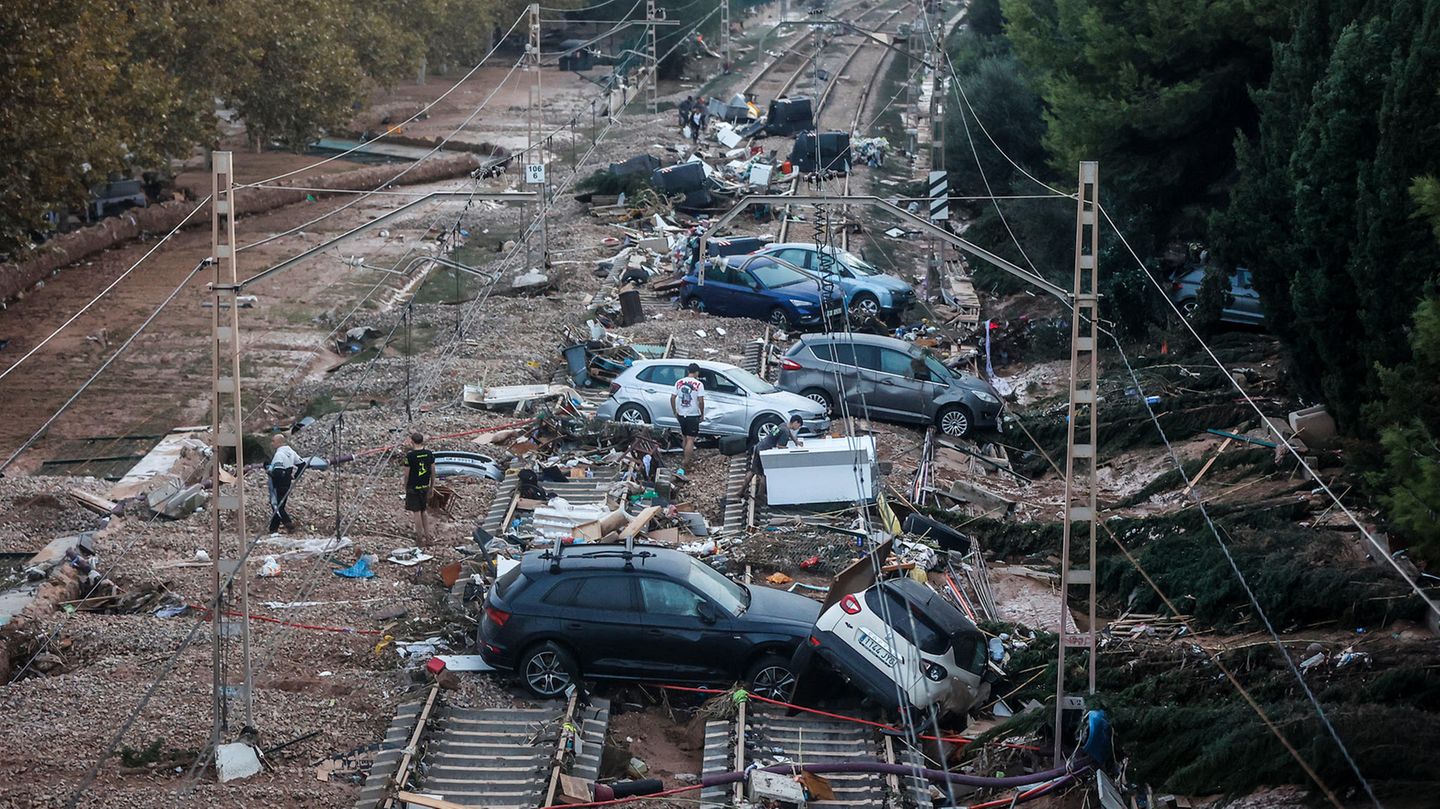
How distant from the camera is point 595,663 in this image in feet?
47.0

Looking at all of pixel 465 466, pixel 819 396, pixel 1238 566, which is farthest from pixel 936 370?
pixel 1238 566

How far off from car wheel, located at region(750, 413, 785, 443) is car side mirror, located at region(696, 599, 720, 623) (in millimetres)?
7930

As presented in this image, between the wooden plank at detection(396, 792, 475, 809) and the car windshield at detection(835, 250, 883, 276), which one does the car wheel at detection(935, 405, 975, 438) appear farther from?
the wooden plank at detection(396, 792, 475, 809)

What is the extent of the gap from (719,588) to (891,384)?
1014 cm

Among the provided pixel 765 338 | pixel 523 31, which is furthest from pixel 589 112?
pixel 765 338

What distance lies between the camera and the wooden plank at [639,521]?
17.6m

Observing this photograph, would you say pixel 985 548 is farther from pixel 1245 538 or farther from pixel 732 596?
pixel 732 596

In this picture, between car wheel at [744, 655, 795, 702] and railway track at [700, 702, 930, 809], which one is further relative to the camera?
car wheel at [744, 655, 795, 702]

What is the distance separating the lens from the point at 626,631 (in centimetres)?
1424

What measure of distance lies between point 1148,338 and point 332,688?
2002 cm

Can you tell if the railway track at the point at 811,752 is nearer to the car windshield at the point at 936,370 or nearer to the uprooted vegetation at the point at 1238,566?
the uprooted vegetation at the point at 1238,566

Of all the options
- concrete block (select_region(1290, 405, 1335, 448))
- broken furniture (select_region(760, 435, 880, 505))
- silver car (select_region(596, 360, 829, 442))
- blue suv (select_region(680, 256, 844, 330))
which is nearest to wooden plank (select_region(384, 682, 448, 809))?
broken furniture (select_region(760, 435, 880, 505))

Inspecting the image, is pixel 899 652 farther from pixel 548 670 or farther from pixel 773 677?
pixel 548 670

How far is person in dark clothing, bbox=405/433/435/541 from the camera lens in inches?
706
